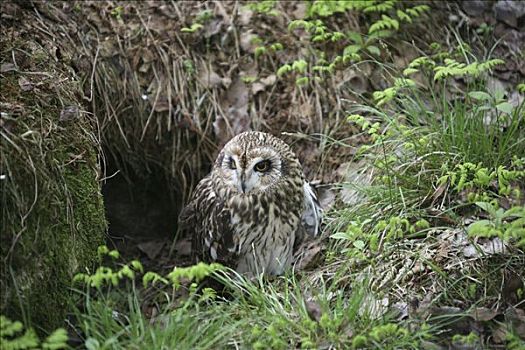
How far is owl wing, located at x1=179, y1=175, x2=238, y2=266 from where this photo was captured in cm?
428

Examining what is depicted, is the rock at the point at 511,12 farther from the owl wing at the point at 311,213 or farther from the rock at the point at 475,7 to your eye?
the owl wing at the point at 311,213

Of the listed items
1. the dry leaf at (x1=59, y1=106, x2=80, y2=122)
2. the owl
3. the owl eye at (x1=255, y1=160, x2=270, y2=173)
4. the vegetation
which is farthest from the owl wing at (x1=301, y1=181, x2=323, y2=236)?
the dry leaf at (x1=59, y1=106, x2=80, y2=122)

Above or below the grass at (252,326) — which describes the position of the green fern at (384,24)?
above

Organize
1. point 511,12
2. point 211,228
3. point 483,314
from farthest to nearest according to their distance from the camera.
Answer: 1. point 511,12
2. point 211,228
3. point 483,314

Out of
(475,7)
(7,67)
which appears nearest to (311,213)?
(7,67)

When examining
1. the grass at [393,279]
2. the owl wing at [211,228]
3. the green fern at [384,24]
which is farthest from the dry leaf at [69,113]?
the green fern at [384,24]

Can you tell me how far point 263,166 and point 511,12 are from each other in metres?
2.39

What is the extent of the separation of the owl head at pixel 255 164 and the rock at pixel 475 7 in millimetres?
1999

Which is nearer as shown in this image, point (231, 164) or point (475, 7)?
point (231, 164)

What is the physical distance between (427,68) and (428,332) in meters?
2.16

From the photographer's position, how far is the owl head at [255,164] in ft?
13.1

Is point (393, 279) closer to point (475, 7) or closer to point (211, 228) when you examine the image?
point (211, 228)

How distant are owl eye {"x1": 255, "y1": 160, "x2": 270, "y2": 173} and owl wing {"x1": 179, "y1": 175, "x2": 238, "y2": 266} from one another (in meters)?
0.34

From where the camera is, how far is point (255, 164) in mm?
4027
